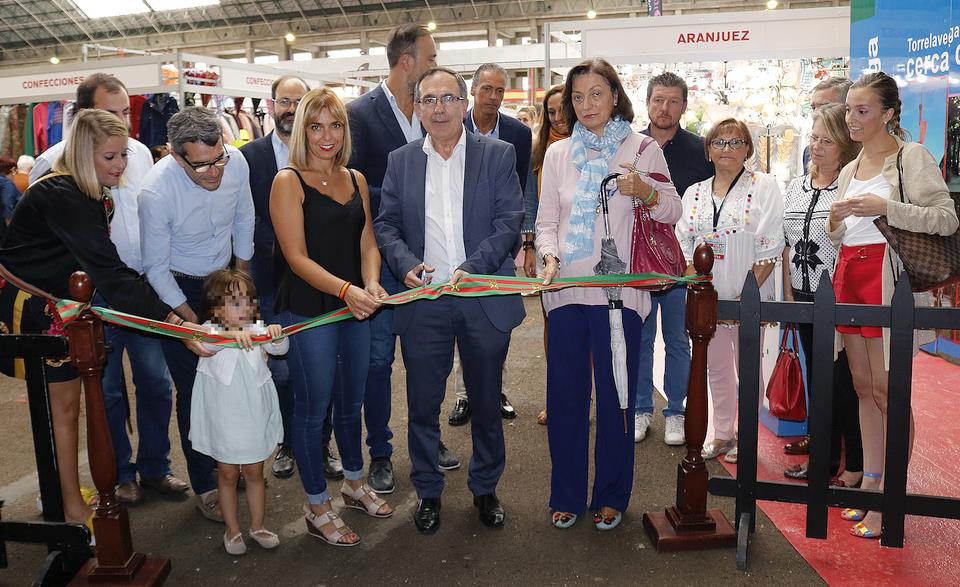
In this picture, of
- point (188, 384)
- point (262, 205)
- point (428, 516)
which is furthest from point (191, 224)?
point (428, 516)

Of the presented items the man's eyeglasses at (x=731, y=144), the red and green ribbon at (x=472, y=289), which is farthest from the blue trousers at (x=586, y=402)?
the man's eyeglasses at (x=731, y=144)

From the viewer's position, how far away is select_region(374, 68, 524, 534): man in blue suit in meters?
3.09

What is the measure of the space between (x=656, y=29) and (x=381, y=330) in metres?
3.38

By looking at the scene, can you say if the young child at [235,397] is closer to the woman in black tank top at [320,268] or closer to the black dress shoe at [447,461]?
the woman in black tank top at [320,268]

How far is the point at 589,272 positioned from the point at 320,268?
1126mm

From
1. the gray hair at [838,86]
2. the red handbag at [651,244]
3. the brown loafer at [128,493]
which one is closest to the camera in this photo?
the red handbag at [651,244]

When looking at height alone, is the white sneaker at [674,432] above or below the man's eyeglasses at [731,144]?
below

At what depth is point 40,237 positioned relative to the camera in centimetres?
295

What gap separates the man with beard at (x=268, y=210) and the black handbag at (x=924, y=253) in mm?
2728

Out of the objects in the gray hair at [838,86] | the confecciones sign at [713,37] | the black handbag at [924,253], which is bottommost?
the black handbag at [924,253]

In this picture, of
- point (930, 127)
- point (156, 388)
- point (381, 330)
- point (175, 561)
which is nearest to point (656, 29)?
point (930, 127)

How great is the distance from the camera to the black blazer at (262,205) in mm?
3639

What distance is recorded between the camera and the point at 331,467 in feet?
13.0

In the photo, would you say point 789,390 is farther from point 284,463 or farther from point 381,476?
point 284,463
